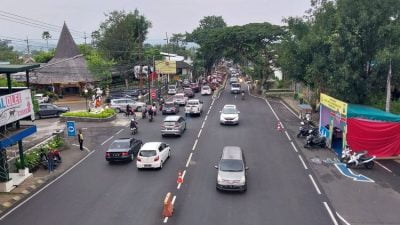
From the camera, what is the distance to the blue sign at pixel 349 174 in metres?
24.0

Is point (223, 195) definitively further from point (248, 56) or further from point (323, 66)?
point (248, 56)

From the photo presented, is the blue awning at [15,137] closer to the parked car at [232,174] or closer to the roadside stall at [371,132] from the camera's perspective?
the parked car at [232,174]

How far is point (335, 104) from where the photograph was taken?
30.0 meters

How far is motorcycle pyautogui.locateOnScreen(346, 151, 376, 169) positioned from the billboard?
767 inches

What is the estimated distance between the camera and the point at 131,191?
73.2 ft

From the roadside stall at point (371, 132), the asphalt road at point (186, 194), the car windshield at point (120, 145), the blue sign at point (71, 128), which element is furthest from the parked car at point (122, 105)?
the roadside stall at point (371, 132)

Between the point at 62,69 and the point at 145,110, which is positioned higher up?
the point at 62,69

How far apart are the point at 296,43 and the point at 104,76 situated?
3361cm

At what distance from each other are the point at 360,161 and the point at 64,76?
48702 millimetres

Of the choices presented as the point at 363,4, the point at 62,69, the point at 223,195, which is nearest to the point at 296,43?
the point at 363,4

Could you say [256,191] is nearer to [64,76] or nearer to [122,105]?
[122,105]

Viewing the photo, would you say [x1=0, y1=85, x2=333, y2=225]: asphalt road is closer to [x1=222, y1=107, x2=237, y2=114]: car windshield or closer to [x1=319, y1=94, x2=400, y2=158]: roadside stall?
[x1=319, y1=94, x2=400, y2=158]: roadside stall

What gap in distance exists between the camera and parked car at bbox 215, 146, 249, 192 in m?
21.4

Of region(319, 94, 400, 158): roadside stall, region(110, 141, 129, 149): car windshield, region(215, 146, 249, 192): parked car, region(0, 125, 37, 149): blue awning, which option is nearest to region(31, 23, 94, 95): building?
region(110, 141, 129, 149): car windshield
